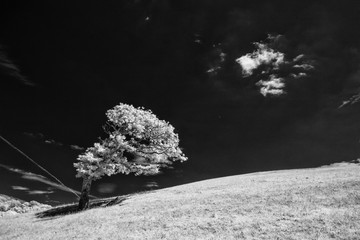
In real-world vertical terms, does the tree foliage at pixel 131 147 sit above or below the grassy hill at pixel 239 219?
above

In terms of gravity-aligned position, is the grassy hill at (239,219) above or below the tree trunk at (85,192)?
below

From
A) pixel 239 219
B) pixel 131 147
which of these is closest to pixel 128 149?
pixel 131 147

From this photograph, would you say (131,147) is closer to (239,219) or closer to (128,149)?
(128,149)

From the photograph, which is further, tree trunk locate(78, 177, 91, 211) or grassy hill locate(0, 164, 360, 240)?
tree trunk locate(78, 177, 91, 211)

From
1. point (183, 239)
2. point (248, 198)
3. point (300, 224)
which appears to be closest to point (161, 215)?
point (183, 239)

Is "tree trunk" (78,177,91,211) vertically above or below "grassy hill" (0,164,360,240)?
above

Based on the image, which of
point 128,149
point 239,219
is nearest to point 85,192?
point 128,149

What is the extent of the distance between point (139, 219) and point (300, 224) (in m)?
11.2

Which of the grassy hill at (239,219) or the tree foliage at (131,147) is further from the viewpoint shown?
the tree foliage at (131,147)

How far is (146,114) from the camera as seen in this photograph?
32906 millimetres

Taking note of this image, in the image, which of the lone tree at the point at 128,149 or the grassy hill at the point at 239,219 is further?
the lone tree at the point at 128,149

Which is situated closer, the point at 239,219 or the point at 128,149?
the point at 239,219

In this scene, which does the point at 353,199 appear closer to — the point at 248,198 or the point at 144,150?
the point at 248,198

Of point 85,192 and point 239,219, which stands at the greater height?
point 85,192
